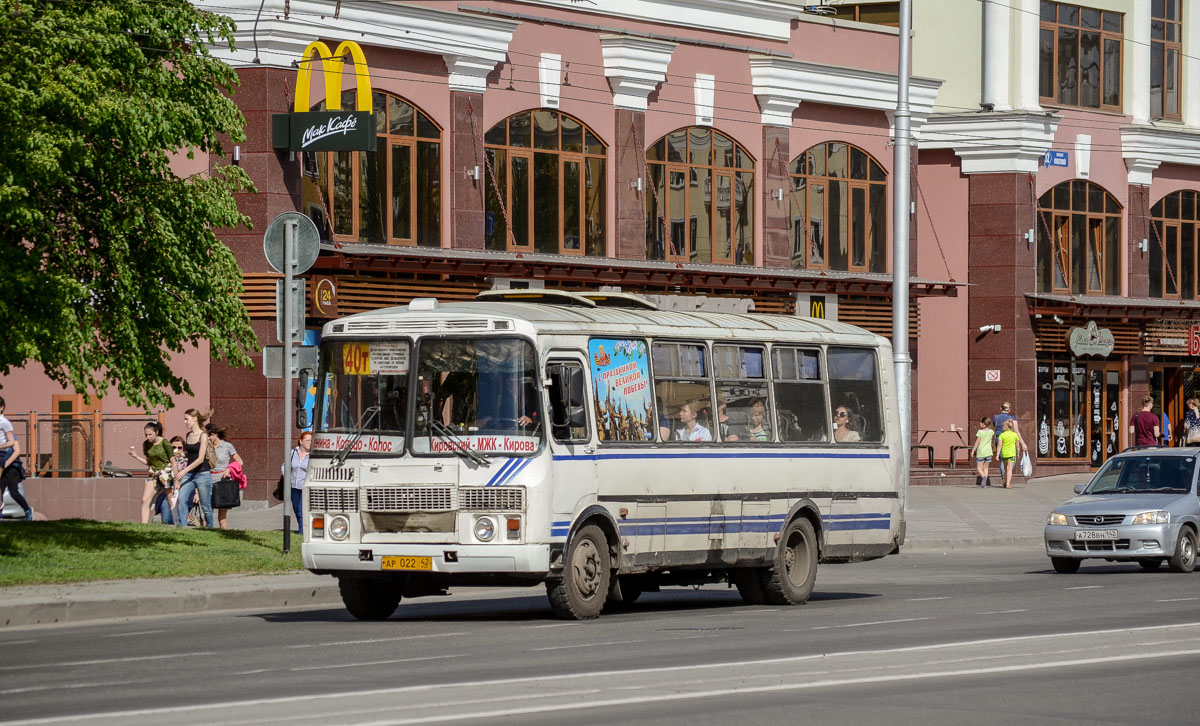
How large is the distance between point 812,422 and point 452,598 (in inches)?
173

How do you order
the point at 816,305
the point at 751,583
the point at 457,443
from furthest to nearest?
the point at 816,305
the point at 751,583
the point at 457,443

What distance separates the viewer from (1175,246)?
186 feet

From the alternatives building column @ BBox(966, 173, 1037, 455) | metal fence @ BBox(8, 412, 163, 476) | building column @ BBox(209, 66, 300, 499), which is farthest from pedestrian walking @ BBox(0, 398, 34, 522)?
building column @ BBox(966, 173, 1037, 455)

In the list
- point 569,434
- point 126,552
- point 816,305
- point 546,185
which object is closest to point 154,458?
point 126,552

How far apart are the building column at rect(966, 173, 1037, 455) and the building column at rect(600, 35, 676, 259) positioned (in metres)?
12.2

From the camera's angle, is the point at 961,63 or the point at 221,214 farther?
the point at 961,63

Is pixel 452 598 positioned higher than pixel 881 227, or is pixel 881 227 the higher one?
pixel 881 227

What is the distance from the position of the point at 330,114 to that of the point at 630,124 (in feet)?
30.5

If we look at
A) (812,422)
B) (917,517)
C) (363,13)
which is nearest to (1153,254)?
(917,517)

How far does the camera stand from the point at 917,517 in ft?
121

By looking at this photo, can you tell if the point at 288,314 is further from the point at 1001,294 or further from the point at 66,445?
the point at 1001,294

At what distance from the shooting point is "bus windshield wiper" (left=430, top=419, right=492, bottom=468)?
17.7m

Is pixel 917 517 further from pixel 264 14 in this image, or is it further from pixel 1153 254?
pixel 1153 254

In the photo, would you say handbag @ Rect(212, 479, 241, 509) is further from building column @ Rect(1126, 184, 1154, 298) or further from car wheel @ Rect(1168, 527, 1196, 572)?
building column @ Rect(1126, 184, 1154, 298)
